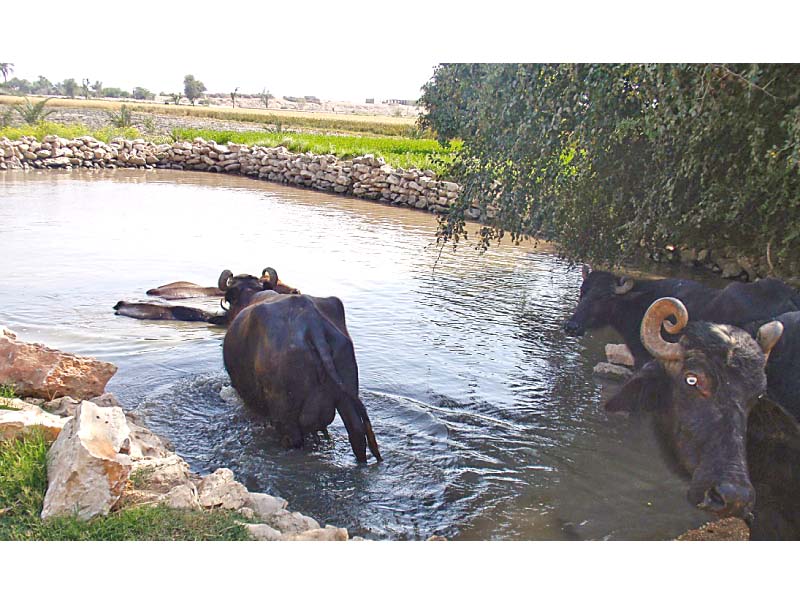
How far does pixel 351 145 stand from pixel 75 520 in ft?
54.3

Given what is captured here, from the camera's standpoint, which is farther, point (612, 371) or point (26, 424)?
point (612, 371)

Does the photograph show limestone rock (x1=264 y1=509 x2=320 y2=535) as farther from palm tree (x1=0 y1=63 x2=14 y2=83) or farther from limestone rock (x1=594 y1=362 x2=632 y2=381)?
palm tree (x1=0 y1=63 x2=14 y2=83)

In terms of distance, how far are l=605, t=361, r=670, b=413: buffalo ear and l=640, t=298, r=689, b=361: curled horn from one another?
118mm

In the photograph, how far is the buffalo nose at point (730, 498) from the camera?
13.0 feet

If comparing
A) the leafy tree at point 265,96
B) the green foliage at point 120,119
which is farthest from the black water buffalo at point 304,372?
the green foliage at point 120,119

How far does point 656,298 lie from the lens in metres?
7.25

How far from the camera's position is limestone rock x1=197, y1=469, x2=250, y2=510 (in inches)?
164

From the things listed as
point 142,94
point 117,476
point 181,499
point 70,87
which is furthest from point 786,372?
point 70,87

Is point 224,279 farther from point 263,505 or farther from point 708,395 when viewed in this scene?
point 708,395

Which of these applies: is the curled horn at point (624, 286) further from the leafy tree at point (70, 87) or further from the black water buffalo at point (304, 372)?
the leafy tree at point (70, 87)

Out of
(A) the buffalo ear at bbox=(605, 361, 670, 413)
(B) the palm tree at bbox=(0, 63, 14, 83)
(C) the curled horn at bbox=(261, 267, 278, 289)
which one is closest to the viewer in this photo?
(A) the buffalo ear at bbox=(605, 361, 670, 413)

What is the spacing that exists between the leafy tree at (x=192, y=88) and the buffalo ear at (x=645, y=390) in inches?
187

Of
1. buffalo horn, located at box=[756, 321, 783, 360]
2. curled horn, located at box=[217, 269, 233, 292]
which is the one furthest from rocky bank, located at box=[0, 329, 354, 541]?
buffalo horn, located at box=[756, 321, 783, 360]
